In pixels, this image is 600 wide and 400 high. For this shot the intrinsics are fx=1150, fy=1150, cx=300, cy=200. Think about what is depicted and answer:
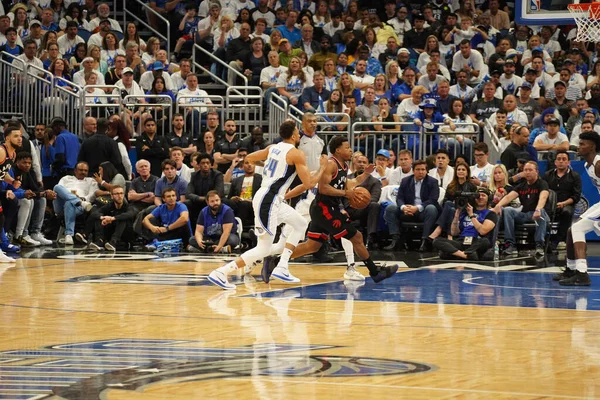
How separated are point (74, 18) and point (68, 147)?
191 inches

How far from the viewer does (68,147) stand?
67.9ft

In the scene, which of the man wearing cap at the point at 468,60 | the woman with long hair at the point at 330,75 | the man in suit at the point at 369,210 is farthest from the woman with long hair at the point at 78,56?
the man wearing cap at the point at 468,60

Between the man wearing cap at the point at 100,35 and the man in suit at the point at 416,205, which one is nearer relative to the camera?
the man in suit at the point at 416,205

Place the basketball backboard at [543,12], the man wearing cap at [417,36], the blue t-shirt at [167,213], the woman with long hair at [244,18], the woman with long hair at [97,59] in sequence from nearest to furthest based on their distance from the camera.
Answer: the basketball backboard at [543,12] → the blue t-shirt at [167,213] → the woman with long hair at [97,59] → the woman with long hair at [244,18] → the man wearing cap at [417,36]

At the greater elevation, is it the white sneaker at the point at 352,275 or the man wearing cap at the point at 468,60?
the man wearing cap at the point at 468,60

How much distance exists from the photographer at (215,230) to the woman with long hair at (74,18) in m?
7.56

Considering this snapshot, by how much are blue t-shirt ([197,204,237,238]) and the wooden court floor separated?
343 centimetres

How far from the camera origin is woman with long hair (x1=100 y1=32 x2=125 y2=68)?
76.4 feet


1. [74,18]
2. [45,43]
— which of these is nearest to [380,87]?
[45,43]

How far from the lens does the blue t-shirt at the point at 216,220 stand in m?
18.6

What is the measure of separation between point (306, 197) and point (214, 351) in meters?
9.20

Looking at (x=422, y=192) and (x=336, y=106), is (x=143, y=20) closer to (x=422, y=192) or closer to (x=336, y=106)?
(x=336, y=106)

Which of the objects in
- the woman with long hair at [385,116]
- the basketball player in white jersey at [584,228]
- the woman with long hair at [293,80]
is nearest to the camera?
the basketball player in white jersey at [584,228]

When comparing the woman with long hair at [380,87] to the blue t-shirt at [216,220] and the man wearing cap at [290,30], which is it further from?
the blue t-shirt at [216,220]
